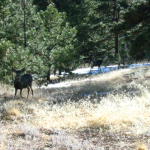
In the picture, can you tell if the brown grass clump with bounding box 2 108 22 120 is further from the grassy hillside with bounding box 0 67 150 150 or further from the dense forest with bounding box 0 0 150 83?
the dense forest with bounding box 0 0 150 83

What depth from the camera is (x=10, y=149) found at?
8.70m

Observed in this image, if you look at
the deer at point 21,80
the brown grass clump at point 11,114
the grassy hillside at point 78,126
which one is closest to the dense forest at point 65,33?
the deer at point 21,80

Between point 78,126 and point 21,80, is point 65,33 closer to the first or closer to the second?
point 21,80

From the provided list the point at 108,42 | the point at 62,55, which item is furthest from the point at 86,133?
the point at 108,42

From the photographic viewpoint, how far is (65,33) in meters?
36.3

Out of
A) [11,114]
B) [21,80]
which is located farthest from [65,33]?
[11,114]

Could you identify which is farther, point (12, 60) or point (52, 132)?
point (12, 60)

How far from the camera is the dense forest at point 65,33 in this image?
78.9 feet

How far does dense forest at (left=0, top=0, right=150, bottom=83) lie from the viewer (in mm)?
24047

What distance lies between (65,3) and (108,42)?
640 centimetres

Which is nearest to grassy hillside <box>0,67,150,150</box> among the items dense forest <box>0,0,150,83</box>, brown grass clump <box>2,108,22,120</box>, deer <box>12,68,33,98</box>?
brown grass clump <box>2,108,22,120</box>

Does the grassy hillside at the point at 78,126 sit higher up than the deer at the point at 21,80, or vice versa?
the deer at the point at 21,80

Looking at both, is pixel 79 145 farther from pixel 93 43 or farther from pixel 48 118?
pixel 93 43

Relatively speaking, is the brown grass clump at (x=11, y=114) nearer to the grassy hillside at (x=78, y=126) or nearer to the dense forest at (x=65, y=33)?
the grassy hillside at (x=78, y=126)
